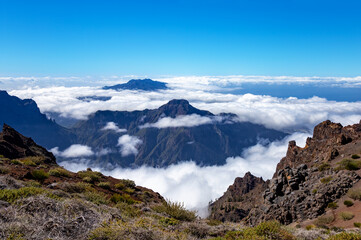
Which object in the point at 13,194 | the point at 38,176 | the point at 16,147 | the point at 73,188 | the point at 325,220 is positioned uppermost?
the point at 13,194

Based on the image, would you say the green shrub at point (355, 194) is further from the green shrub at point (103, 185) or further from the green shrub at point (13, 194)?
the green shrub at point (13, 194)

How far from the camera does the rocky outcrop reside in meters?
26.6

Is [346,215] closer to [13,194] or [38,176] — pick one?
[13,194]

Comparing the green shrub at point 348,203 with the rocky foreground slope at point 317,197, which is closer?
the rocky foreground slope at point 317,197

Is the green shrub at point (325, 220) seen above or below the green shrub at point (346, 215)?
below

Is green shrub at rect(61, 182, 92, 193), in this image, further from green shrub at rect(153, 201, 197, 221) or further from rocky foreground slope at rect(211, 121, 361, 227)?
rocky foreground slope at rect(211, 121, 361, 227)

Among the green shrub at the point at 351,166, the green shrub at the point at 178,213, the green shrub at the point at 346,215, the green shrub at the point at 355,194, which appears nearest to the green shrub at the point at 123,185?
the green shrub at the point at 178,213

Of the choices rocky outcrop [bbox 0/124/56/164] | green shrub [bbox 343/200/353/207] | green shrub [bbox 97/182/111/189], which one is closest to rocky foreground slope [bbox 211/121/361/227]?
green shrub [bbox 343/200/353/207]

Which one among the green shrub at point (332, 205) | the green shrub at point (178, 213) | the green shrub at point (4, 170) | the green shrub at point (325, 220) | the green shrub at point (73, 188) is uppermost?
the green shrub at point (4, 170)

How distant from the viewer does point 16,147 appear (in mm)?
28984

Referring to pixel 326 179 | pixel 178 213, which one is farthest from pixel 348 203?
pixel 178 213

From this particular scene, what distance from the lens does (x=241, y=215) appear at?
259 feet

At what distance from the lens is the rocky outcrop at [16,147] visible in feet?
87.4

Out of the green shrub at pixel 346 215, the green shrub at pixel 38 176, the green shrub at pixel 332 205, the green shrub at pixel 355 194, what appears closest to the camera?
the green shrub at pixel 38 176
